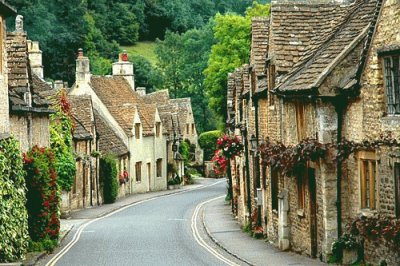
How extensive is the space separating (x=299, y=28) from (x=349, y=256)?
866 centimetres

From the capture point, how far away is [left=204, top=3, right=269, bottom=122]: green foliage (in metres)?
75.1

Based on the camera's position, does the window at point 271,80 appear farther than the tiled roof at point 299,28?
Yes

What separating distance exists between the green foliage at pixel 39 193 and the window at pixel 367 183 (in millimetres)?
11577

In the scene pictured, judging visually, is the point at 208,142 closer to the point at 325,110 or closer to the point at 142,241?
the point at 142,241

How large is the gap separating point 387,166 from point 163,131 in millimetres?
55387

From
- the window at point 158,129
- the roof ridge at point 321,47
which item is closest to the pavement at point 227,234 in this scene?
the roof ridge at point 321,47

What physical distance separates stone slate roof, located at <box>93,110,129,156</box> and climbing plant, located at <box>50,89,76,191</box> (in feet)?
44.6

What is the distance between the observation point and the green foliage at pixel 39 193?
97.5 ft

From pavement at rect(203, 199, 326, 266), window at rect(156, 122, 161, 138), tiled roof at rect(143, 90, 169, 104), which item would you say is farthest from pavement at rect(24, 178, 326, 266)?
tiled roof at rect(143, 90, 169, 104)

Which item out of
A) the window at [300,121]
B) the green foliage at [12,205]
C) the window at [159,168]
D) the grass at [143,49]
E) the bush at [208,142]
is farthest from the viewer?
the grass at [143,49]

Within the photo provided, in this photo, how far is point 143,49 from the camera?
146 metres

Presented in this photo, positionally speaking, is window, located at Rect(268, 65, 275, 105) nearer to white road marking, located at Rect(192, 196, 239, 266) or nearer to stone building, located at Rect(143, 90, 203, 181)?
white road marking, located at Rect(192, 196, 239, 266)

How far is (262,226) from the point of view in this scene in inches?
1315

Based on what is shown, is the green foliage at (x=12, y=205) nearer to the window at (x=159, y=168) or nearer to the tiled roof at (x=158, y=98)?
the window at (x=159, y=168)
